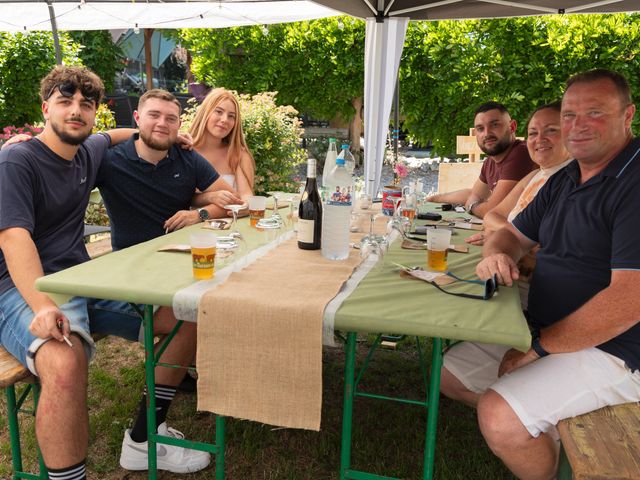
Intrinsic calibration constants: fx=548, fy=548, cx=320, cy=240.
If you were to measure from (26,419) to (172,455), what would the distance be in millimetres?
1012

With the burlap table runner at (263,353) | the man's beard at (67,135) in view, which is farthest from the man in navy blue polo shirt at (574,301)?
the man's beard at (67,135)

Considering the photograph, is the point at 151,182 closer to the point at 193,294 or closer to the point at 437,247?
the point at 193,294

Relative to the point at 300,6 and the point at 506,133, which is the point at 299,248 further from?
the point at 300,6

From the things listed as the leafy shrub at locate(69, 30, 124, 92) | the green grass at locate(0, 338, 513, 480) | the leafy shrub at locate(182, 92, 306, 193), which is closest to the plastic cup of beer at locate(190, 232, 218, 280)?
the green grass at locate(0, 338, 513, 480)

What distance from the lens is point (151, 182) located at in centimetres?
300

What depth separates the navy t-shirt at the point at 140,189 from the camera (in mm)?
2930

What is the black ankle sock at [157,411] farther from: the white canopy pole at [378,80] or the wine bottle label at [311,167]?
the white canopy pole at [378,80]

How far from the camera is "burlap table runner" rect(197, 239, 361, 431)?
1.66 meters

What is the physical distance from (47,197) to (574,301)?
222 centimetres

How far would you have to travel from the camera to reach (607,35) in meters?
7.36

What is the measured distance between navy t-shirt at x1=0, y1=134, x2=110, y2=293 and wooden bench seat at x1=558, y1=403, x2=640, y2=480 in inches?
82.8

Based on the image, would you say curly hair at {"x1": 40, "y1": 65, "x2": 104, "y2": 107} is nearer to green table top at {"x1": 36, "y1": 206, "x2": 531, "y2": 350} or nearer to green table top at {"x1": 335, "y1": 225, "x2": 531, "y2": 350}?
green table top at {"x1": 36, "y1": 206, "x2": 531, "y2": 350}

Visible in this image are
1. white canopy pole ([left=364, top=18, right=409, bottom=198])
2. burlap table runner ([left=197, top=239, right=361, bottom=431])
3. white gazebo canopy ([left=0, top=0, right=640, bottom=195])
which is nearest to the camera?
burlap table runner ([left=197, top=239, right=361, bottom=431])

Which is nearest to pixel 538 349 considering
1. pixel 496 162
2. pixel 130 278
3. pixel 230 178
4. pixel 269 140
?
pixel 130 278
